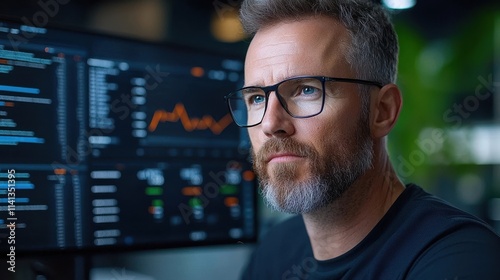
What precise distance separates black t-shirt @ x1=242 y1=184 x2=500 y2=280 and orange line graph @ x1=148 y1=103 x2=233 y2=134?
409mm

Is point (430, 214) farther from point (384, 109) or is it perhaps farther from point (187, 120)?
point (187, 120)

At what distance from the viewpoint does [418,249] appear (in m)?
1.05

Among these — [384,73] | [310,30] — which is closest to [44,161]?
[310,30]

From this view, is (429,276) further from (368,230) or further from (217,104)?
(217,104)

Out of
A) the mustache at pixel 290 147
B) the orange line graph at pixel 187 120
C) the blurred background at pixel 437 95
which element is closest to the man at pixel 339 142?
the mustache at pixel 290 147

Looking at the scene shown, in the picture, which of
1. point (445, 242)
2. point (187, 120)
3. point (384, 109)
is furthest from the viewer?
point (187, 120)

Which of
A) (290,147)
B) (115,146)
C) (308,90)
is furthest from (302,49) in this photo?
(115,146)

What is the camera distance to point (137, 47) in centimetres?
135

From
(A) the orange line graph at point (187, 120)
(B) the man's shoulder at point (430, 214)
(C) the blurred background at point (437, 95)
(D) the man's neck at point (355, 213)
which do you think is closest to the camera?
(B) the man's shoulder at point (430, 214)

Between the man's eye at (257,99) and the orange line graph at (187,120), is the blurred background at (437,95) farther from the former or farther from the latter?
the man's eye at (257,99)

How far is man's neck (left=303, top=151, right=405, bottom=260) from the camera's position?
3.97 feet

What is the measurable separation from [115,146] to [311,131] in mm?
483

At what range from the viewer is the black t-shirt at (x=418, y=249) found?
0.97 metres

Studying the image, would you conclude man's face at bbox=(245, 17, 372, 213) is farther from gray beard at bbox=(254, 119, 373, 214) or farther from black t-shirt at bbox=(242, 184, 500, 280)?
black t-shirt at bbox=(242, 184, 500, 280)
